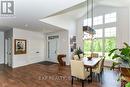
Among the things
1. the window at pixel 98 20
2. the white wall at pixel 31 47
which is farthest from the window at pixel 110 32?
the white wall at pixel 31 47

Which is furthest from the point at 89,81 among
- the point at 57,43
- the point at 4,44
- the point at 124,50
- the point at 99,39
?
the point at 4,44

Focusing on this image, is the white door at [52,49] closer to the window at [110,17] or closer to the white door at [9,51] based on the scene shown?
the white door at [9,51]

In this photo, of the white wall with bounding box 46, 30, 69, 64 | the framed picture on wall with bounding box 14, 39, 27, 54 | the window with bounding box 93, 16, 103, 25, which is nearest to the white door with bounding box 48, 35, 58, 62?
the white wall with bounding box 46, 30, 69, 64

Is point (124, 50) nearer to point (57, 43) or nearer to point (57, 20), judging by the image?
point (57, 20)

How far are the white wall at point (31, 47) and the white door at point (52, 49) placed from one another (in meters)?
0.59

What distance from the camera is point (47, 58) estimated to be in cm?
1032

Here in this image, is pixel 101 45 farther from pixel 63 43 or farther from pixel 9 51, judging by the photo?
pixel 9 51

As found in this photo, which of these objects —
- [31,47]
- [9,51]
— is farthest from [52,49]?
[9,51]

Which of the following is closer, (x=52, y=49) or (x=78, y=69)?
(x=78, y=69)

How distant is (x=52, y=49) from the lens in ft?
32.4

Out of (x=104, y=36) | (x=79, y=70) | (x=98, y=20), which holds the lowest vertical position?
(x=79, y=70)

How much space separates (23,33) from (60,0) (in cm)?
557

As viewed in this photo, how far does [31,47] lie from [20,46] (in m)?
1.14

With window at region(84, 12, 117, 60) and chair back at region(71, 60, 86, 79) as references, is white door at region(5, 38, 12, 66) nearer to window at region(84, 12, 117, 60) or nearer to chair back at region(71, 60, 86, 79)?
window at region(84, 12, 117, 60)
